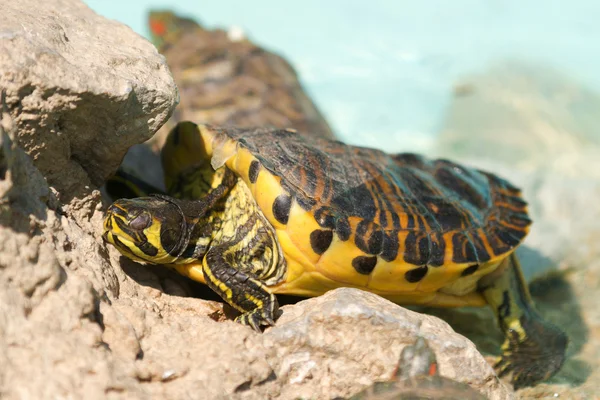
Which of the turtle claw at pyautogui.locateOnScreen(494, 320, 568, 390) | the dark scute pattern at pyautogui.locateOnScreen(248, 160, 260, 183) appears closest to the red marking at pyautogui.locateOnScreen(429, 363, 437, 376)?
the turtle claw at pyautogui.locateOnScreen(494, 320, 568, 390)

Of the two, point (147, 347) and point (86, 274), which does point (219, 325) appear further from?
point (86, 274)

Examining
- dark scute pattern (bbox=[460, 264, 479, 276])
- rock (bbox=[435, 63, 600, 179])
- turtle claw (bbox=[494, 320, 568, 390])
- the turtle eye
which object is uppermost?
rock (bbox=[435, 63, 600, 179])

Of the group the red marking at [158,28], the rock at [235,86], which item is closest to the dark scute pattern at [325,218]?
the rock at [235,86]

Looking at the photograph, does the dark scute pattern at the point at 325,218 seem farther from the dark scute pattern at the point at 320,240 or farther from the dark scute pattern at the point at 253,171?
the dark scute pattern at the point at 253,171

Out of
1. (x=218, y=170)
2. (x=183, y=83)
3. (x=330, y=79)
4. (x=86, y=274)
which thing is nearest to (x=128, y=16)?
(x=330, y=79)

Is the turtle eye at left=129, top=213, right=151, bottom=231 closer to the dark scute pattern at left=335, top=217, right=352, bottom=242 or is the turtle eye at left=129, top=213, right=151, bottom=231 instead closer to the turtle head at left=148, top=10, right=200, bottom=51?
the dark scute pattern at left=335, top=217, right=352, bottom=242

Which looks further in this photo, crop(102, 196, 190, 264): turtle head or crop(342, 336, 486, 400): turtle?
crop(102, 196, 190, 264): turtle head
